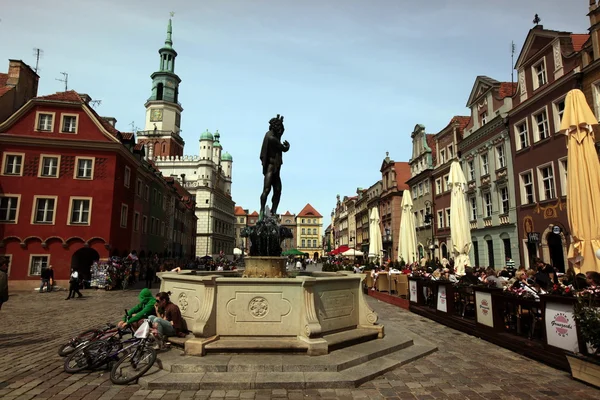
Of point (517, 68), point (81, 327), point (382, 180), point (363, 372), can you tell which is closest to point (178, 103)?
point (382, 180)

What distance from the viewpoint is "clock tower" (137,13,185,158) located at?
8019 centimetres

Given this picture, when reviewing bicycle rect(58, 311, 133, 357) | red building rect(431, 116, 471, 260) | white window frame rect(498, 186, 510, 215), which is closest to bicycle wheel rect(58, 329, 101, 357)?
bicycle rect(58, 311, 133, 357)

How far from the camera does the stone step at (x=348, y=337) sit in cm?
665

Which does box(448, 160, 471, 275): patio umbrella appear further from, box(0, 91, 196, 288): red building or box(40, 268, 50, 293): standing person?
box(40, 268, 50, 293): standing person

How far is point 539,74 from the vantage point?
21672 millimetres

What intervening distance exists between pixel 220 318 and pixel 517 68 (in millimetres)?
25680

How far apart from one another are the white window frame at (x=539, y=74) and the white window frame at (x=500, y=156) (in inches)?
174

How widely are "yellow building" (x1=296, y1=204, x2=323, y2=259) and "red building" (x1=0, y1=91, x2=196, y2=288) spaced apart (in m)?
97.3

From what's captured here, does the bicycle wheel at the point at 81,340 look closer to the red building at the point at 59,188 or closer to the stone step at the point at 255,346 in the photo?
the stone step at the point at 255,346

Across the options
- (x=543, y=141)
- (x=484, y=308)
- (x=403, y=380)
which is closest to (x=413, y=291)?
(x=484, y=308)

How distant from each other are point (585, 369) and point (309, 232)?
117279mm

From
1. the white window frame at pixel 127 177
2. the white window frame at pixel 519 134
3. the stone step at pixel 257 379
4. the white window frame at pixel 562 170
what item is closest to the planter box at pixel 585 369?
the stone step at pixel 257 379

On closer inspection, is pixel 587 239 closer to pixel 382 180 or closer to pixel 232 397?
pixel 232 397

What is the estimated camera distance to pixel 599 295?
626 cm
